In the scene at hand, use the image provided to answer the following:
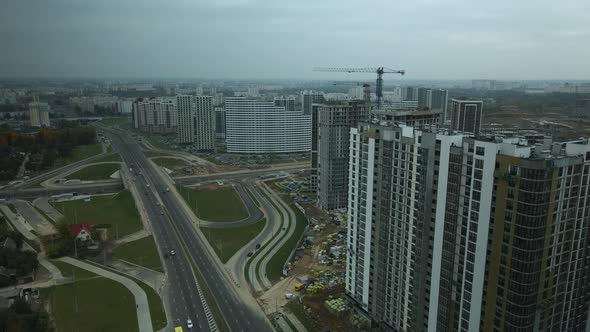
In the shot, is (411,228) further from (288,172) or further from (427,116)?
(288,172)

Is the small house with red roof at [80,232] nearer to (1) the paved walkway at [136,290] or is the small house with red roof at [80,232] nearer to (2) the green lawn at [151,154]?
(1) the paved walkway at [136,290]

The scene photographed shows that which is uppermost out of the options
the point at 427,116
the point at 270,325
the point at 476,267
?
the point at 427,116

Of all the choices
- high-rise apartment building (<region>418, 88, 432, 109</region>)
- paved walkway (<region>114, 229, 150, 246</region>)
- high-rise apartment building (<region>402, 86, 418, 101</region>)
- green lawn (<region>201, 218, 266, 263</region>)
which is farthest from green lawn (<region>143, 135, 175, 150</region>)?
high-rise apartment building (<region>402, 86, 418, 101</region>)

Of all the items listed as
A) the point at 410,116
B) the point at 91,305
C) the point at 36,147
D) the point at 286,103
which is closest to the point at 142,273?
the point at 91,305

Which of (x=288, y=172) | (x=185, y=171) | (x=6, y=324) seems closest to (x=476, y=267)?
(x=6, y=324)

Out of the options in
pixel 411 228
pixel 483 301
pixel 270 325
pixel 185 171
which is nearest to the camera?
pixel 483 301

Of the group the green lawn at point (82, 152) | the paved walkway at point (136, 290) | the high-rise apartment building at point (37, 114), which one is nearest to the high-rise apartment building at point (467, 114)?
the paved walkway at point (136, 290)

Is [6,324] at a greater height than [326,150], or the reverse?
[326,150]

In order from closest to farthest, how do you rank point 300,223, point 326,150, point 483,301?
point 483,301 < point 300,223 < point 326,150
